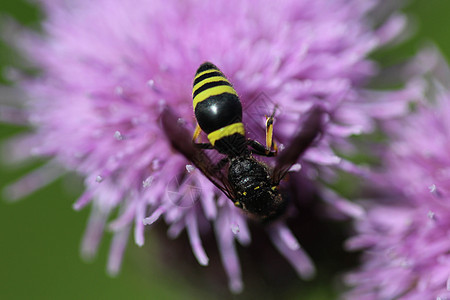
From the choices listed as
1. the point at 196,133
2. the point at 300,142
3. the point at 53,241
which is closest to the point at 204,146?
the point at 196,133

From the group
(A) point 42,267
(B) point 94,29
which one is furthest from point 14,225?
(B) point 94,29

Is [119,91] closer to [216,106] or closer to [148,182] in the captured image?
[148,182]

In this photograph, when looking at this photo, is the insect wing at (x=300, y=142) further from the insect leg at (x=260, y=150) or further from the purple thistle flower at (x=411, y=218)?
the purple thistle flower at (x=411, y=218)

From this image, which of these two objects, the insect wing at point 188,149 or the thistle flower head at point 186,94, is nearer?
the insect wing at point 188,149

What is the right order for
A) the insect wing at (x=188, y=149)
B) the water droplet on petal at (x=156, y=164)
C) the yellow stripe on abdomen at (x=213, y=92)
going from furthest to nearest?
the water droplet on petal at (x=156, y=164) < the insect wing at (x=188, y=149) < the yellow stripe on abdomen at (x=213, y=92)

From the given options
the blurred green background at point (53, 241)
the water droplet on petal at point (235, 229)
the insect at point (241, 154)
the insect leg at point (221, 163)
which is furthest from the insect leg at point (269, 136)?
the blurred green background at point (53, 241)

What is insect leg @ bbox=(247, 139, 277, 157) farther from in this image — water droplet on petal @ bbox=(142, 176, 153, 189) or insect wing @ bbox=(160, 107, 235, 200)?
water droplet on petal @ bbox=(142, 176, 153, 189)
